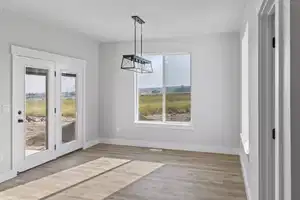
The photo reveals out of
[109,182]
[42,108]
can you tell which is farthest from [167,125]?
[42,108]

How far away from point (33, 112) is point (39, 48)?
1.14m

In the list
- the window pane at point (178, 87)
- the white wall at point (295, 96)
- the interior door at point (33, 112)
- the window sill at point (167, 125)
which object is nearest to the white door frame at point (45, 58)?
the interior door at point (33, 112)

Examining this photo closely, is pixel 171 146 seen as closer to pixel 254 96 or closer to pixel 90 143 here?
pixel 90 143

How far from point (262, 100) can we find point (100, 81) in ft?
17.1

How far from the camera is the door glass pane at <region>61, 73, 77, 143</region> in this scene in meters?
5.73

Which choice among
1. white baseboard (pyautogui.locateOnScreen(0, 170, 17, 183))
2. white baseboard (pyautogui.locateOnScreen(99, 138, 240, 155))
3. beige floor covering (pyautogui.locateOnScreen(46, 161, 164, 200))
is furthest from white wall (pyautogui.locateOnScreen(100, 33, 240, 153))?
white baseboard (pyautogui.locateOnScreen(0, 170, 17, 183))

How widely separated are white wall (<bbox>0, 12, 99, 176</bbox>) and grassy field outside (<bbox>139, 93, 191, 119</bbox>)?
1210 mm

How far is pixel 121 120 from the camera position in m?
6.88

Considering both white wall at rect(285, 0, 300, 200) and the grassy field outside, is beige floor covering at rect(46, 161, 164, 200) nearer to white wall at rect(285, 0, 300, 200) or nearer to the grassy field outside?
the grassy field outside

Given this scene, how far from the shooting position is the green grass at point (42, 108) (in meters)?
4.82

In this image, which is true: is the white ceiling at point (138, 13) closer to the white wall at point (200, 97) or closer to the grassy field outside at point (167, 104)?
the white wall at point (200, 97)

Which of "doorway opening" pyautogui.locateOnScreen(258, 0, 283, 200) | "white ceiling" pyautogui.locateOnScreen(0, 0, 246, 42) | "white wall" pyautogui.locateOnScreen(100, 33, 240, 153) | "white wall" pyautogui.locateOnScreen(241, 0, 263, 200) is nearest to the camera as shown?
"doorway opening" pyautogui.locateOnScreen(258, 0, 283, 200)

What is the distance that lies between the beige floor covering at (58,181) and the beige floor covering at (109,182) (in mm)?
162

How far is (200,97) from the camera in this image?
618cm
